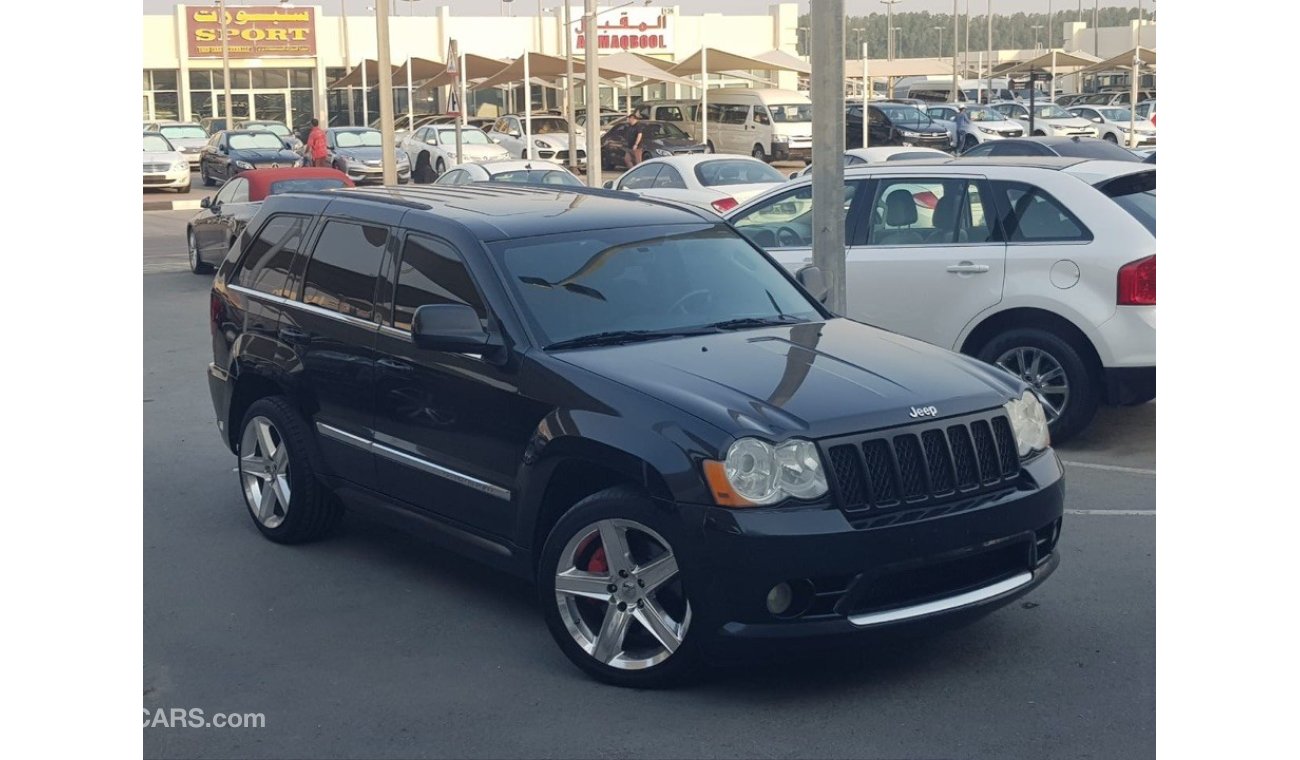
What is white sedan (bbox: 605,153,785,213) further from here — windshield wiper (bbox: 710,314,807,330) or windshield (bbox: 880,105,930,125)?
windshield (bbox: 880,105,930,125)

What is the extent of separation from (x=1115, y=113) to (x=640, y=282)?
47.0 m

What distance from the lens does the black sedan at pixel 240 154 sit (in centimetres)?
3547

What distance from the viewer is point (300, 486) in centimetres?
686

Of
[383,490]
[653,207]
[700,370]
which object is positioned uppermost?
[653,207]

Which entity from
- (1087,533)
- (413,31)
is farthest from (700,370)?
(413,31)

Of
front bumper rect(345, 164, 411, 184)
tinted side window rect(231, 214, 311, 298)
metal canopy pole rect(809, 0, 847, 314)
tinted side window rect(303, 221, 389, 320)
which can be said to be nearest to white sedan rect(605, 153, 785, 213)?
metal canopy pole rect(809, 0, 847, 314)

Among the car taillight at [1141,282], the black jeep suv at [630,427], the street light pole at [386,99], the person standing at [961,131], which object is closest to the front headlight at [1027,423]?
the black jeep suv at [630,427]

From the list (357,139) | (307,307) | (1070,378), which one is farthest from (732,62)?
(307,307)

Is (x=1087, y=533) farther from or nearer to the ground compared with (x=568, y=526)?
nearer to the ground

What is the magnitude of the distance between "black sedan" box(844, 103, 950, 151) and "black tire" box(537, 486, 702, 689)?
3836 cm

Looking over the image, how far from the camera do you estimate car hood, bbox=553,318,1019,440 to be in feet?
16.5

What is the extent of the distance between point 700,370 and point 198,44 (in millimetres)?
62054
